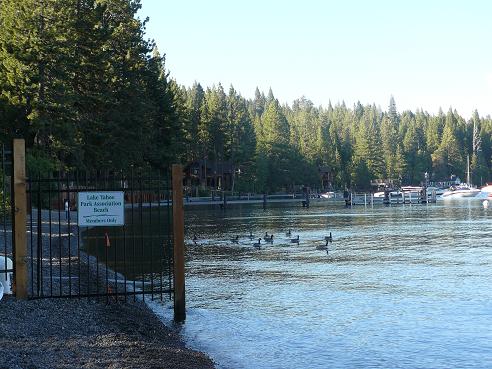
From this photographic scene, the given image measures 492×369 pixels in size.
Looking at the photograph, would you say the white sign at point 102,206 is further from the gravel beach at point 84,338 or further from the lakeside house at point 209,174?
the lakeside house at point 209,174

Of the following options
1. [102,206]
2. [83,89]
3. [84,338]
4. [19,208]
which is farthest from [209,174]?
[84,338]

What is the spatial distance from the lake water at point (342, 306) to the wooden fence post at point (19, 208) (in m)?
3.73

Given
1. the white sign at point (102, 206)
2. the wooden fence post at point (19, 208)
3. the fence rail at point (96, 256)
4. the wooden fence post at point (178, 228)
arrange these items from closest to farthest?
the wooden fence post at point (19, 208), the white sign at point (102, 206), the wooden fence post at point (178, 228), the fence rail at point (96, 256)

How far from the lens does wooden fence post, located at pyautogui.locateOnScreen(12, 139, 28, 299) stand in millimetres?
13945

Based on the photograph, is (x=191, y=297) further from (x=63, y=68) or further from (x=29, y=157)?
(x=63, y=68)

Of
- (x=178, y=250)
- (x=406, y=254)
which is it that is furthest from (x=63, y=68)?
(x=178, y=250)

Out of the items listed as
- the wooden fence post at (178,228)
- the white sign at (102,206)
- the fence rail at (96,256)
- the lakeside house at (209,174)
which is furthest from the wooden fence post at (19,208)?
the lakeside house at (209,174)

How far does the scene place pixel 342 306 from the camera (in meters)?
19.3

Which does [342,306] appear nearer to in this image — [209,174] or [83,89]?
[83,89]

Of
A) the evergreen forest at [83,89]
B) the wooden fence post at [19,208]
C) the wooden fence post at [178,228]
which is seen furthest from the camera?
the evergreen forest at [83,89]

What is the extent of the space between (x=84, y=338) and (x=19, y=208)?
3.29 meters

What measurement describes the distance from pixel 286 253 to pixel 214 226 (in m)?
21.4

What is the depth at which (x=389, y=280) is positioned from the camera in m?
24.7

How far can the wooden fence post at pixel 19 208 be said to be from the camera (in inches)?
549
